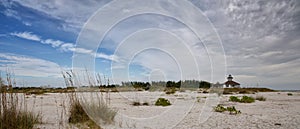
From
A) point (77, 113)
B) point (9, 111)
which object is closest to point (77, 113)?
point (77, 113)

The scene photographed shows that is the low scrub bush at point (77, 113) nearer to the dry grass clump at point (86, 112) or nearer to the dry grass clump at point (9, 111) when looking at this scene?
the dry grass clump at point (86, 112)

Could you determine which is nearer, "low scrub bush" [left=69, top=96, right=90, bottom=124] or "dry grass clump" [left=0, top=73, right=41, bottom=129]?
"dry grass clump" [left=0, top=73, right=41, bottom=129]

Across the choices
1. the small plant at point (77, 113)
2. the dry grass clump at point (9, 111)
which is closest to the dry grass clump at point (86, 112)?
the small plant at point (77, 113)

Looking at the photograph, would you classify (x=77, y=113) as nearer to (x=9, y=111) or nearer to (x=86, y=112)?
(x=86, y=112)

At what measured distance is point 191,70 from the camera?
10219 mm

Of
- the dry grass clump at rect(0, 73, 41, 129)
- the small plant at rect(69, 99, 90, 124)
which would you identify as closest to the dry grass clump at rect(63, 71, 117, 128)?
the small plant at rect(69, 99, 90, 124)

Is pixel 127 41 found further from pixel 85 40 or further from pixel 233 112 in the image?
pixel 233 112

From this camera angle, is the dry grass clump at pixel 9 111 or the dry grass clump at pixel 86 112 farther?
the dry grass clump at pixel 86 112

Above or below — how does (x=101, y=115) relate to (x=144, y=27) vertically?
below

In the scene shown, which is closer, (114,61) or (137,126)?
(137,126)

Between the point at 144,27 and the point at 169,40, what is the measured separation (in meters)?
1.58

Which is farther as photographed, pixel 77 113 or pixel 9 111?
pixel 77 113

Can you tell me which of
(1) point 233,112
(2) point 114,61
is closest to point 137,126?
(2) point 114,61

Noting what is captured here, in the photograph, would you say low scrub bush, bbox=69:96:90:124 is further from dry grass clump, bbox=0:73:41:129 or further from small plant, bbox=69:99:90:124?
dry grass clump, bbox=0:73:41:129
